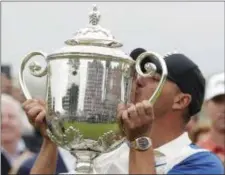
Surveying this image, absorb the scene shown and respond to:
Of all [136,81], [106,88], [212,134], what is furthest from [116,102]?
[212,134]

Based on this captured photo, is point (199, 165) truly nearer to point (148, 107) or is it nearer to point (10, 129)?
point (148, 107)

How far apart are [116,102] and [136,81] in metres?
0.47

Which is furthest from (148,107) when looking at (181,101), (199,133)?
(199,133)

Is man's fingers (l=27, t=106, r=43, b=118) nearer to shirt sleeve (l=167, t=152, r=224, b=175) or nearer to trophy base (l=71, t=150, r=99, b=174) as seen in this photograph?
trophy base (l=71, t=150, r=99, b=174)

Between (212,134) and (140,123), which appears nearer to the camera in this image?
(140,123)

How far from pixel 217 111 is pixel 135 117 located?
2287 millimetres

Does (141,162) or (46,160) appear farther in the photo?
(46,160)

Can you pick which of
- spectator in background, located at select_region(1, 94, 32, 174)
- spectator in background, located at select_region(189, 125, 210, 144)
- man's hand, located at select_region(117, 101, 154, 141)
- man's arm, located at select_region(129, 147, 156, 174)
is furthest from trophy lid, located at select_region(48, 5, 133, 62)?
spectator in background, located at select_region(189, 125, 210, 144)

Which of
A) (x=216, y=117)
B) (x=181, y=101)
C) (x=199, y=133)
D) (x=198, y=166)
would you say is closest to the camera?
(x=198, y=166)

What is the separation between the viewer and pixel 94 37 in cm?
263

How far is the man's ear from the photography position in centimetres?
312

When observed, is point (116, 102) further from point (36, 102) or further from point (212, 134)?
point (212, 134)

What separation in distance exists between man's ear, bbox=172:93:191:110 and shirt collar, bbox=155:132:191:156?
104mm

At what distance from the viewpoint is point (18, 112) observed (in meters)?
4.91
